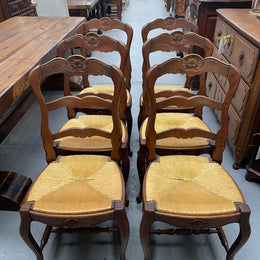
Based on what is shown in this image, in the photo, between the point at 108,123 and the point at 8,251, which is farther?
the point at 108,123

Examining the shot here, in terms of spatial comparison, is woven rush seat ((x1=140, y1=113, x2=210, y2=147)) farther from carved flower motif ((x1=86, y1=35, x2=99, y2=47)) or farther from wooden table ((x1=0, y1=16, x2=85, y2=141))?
wooden table ((x1=0, y1=16, x2=85, y2=141))

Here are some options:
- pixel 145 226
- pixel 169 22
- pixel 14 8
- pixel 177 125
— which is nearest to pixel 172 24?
pixel 169 22

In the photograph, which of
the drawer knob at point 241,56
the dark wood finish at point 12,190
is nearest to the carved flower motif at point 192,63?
the drawer knob at point 241,56

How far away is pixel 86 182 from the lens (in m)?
1.14

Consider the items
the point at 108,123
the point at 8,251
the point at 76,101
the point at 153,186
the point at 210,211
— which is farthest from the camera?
the point at 108,123

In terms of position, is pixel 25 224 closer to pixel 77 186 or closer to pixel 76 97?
pixel 77 186

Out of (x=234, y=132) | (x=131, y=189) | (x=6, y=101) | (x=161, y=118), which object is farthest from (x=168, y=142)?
(x=6, y=101)

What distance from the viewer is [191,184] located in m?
1.13

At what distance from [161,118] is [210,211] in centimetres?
76

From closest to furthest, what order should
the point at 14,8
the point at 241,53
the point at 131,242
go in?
1. the point at 131,242
2. the point at 241,53
3. the point at 14,8

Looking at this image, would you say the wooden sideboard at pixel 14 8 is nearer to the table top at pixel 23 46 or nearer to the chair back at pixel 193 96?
the table top at pixel 23 46

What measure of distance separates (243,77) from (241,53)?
164mm

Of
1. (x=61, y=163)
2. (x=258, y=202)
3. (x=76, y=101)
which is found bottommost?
(x=258, y=202)

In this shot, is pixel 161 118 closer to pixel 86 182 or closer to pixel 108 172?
pixel 108 172
